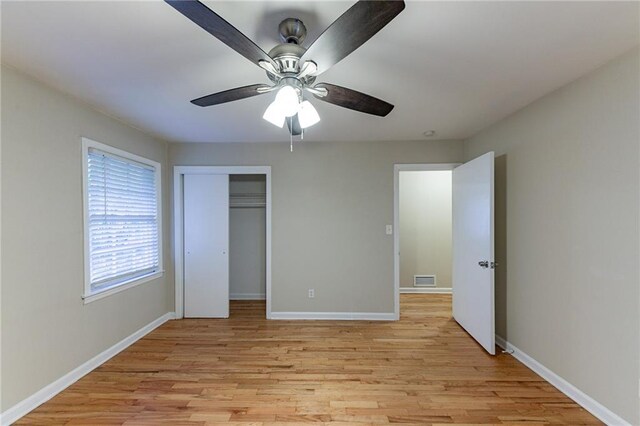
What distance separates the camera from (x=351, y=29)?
1.14 metres

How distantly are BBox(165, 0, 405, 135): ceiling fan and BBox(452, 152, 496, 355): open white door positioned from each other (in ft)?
5.20

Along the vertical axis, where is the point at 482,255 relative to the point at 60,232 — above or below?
below

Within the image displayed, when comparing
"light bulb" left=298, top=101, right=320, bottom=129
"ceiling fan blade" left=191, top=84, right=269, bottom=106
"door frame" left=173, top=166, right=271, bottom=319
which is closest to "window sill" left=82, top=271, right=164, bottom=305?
"door frame" left=173, top=166, right=271, bottom=319

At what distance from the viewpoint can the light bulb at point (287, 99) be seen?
149cm

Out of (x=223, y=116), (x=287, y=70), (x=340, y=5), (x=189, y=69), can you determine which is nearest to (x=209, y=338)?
(x=223, y=116)

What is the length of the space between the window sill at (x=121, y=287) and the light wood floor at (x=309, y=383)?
0.61 meters

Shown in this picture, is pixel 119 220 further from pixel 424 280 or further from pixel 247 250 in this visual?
pixel 424 280

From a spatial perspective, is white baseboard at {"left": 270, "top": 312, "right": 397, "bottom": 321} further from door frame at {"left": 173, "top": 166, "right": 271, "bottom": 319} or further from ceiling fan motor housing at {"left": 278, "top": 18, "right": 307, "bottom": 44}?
ceiling fan motor housing at {"left": 278, "top": 18, "right": 307, "bottom": 44}

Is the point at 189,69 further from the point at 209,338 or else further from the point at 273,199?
the point at 209,338

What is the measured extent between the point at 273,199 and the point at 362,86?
2059mm

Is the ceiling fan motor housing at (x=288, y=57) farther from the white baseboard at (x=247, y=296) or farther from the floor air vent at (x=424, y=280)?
the floor air vent at (x=424, y=280)

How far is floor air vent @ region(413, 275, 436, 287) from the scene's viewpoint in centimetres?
501

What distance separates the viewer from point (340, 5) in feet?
4.37

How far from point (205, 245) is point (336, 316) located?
1.96 metres
